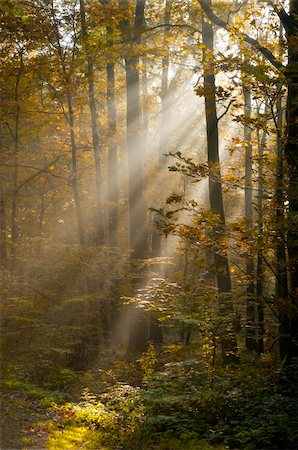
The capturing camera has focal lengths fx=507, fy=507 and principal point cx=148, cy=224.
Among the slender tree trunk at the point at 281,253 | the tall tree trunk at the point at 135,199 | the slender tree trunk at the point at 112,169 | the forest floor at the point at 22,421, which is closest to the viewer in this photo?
the forest floor at the point at 22,421

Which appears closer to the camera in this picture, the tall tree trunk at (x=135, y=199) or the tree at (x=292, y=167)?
the tree at (x=292, y=167)

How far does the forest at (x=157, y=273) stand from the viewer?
276 inches

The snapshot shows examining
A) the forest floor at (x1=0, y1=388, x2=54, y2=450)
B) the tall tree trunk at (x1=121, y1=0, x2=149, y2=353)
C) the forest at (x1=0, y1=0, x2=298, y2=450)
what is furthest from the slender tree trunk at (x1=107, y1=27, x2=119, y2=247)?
the forest floor at (x1=0, y1=388, x2=54, y2=450)

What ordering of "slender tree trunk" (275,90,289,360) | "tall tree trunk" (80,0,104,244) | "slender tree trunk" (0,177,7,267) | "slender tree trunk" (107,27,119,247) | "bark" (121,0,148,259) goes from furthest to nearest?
"slender tree trunk" (0,177,7,267) → "slender tree trunk" (107,27,119,247) → "tall tree trunk" (80,0,104,244) → "bark" (121,0,148,259) → "slender tree trunk" (275,90,289,360)

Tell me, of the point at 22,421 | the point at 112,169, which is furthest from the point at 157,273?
the point at 22,421

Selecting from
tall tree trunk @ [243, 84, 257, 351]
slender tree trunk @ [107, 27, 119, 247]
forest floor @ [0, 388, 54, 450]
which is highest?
slender tree trunk @ [107, 27, 119, 247]

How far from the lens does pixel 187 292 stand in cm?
932

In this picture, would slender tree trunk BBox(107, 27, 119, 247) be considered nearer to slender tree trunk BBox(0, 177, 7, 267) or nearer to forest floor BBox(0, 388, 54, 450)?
slender tree trunk BBox(0, 177, 7, 267)

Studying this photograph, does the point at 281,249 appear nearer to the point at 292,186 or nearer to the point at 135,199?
the point at 292,186

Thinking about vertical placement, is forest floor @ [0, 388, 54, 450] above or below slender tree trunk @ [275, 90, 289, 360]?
below

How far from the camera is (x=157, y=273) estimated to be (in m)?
15.1

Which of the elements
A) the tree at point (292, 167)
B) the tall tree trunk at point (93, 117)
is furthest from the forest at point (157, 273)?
the tall tree trunk at point (93, 117)

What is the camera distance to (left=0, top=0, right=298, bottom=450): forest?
7.02m

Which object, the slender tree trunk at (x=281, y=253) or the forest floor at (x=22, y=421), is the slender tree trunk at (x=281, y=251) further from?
the forest floor at (x=22, y=421)
